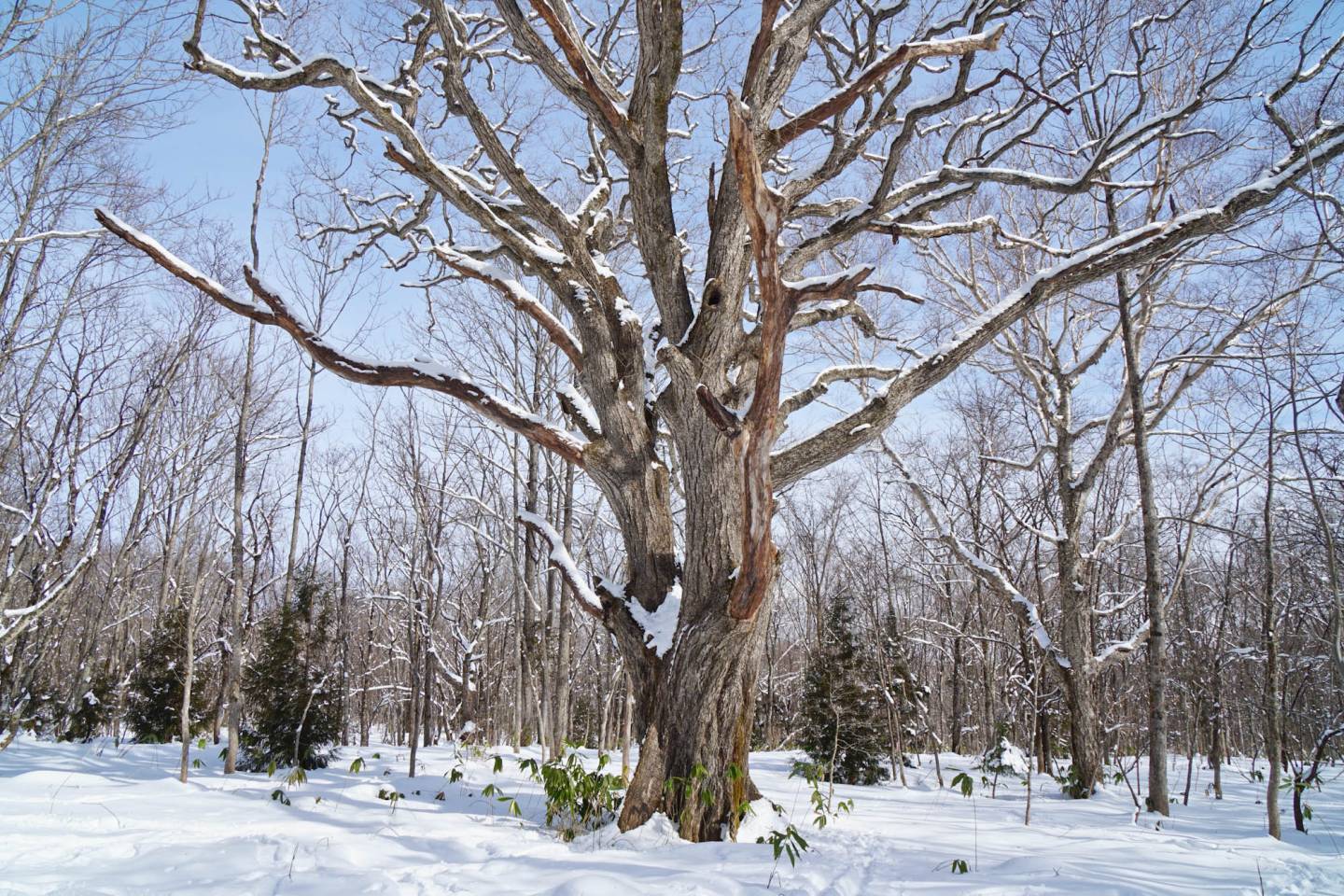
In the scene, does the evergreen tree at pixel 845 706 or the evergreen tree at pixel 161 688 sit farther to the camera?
the evergreen tree at pixel 161 688

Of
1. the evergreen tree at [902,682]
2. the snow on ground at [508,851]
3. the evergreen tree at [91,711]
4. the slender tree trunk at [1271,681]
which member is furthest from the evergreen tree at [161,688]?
the slender tree trunk at [1271,681]

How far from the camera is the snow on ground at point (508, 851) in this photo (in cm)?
301

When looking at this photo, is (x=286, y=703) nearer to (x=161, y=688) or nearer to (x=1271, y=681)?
(x=161, y=688)

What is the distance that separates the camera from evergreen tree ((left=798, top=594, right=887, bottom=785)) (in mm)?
11125

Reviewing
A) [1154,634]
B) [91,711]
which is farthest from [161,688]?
[1154,634]

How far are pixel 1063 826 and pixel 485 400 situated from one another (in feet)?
19.6

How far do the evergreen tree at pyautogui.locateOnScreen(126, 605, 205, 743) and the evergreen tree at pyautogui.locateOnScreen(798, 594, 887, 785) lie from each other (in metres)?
10.6

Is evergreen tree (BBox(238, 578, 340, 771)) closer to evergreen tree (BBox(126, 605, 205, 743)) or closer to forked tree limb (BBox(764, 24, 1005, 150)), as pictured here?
evergreen tree (BBox(126, 605, 205, 743))

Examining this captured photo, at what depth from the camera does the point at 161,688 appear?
12031 millimetres

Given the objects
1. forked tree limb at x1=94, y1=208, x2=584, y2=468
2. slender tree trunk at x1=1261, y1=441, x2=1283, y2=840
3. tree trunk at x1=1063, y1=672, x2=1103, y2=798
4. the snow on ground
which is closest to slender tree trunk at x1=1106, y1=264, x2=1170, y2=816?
the snow on ground

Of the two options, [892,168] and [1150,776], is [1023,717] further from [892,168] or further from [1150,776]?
[892,168]

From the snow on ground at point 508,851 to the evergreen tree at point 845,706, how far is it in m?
4.60

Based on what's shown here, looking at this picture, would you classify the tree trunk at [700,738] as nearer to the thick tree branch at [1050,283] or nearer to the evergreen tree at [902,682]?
the thick tree branch at [1050,283]

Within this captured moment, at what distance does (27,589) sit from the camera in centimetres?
1323
